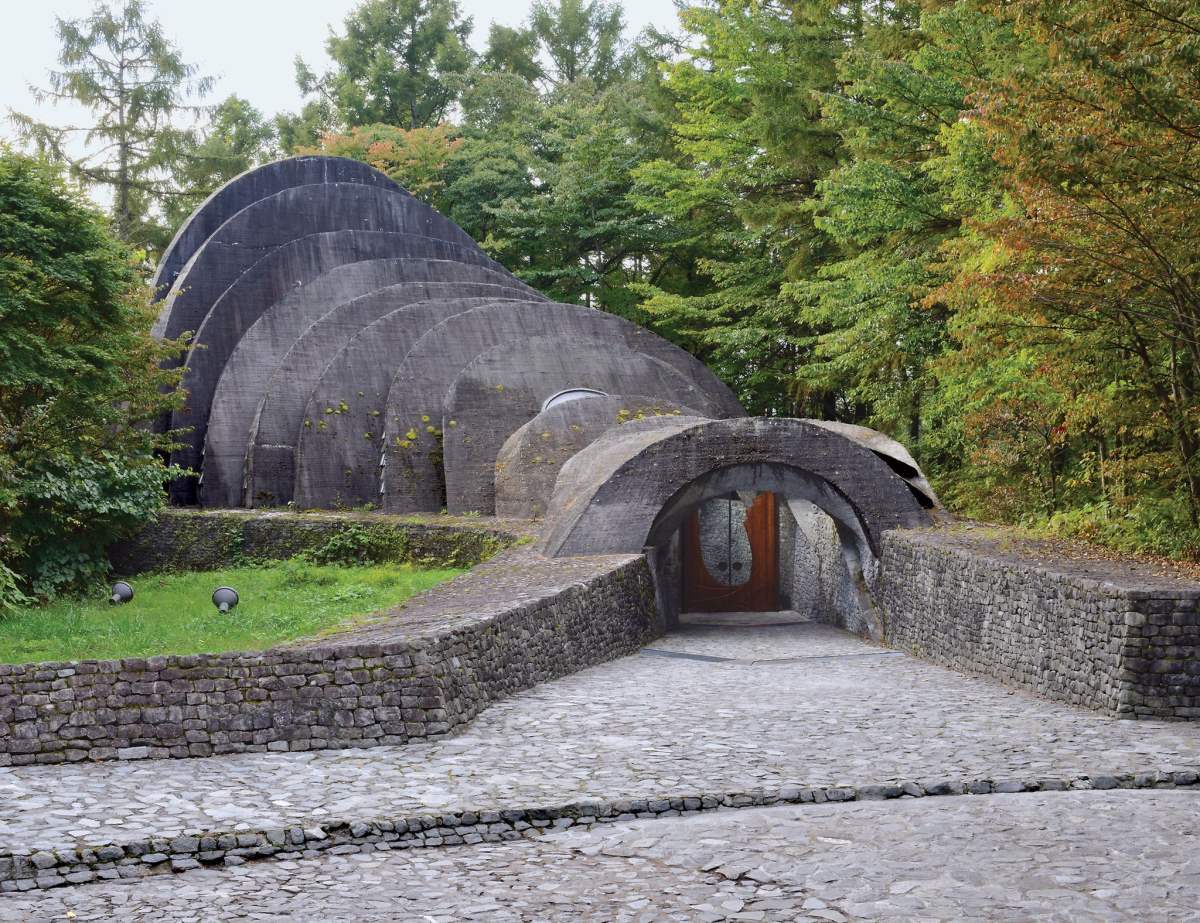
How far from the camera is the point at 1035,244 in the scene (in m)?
10.9

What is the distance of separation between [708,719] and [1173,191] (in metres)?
6.18

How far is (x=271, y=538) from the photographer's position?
63.1 ft

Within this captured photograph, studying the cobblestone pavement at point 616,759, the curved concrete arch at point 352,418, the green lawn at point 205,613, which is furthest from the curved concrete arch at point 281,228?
the cobblestone pavement at point 616,759

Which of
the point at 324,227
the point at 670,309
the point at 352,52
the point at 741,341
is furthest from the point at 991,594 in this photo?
the point at 352,52

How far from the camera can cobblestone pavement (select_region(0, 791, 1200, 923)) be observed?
547cm

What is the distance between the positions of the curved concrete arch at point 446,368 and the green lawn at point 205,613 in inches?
129

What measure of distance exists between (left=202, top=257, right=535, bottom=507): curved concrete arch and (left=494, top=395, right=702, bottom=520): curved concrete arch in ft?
17.4

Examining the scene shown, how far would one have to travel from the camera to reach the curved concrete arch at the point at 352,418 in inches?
854

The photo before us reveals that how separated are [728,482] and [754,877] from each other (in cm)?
986

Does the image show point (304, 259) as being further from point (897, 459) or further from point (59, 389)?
point (897, 459)

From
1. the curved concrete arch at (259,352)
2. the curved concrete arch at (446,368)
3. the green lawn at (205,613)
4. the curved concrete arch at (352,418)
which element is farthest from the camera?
the curved concrete arch at (259,352)

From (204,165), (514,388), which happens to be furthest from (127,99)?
(514,388)

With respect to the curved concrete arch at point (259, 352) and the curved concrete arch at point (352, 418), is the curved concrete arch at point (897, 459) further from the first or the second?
the curved concrete arch at point (259, 352)

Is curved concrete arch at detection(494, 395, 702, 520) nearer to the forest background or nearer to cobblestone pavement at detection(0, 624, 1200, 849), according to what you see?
the forest background
